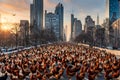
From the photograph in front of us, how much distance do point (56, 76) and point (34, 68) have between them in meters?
4.83

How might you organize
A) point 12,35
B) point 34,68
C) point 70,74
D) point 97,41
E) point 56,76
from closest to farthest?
1. point 56,76
2. point 70,74
3. point 34,68
4. point 12,35
5. point 97,41

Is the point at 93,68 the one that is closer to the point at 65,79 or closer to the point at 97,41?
the point at 65,79

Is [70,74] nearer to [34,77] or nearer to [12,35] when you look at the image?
[34,77]

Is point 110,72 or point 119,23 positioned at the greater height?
point 119,23

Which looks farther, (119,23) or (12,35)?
(119,23)

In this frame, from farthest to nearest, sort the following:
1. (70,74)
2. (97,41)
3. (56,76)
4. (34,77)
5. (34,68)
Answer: (97,41), (34,68), (70,74), (56,76), (34,77)

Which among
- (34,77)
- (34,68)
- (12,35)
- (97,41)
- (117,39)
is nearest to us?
(34,77)

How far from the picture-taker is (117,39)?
15288cm

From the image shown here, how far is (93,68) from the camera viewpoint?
30531 mm

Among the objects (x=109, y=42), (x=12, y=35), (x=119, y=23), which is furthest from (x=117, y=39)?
(x=12, y=35)

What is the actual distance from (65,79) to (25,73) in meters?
3.83

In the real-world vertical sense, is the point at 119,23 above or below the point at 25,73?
above

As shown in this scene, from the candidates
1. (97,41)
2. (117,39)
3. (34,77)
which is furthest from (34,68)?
(97,41)

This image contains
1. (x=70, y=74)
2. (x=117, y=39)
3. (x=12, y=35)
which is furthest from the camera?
(x=117, y=39)
